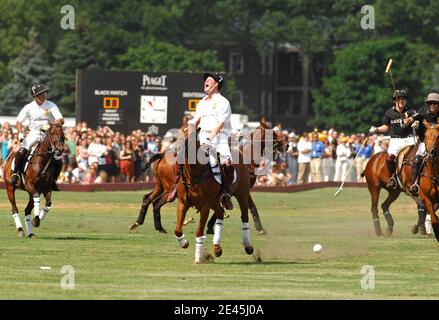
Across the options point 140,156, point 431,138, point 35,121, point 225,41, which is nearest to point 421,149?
point 431,138

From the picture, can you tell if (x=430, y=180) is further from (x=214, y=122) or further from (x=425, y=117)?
(x=214, y=122)

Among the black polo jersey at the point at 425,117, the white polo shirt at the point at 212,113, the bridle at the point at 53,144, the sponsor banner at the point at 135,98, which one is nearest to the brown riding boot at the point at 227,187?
the white polo shirt at the point at 212,113

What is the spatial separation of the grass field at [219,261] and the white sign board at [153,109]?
53.4ft

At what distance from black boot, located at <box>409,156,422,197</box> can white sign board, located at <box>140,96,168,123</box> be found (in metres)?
25.6

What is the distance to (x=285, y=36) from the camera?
108 meters

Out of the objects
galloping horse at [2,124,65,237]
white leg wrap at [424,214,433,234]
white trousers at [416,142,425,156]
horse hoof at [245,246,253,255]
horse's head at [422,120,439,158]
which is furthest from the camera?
white leg wrap at [424,214,433,234]

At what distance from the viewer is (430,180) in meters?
23.8

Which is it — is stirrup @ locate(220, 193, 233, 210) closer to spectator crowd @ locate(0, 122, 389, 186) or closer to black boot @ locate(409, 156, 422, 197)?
black boot @ locate(409, 156, 422, 197)

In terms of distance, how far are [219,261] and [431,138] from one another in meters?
4.77

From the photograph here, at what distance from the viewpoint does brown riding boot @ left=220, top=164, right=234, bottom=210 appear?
66.4ft

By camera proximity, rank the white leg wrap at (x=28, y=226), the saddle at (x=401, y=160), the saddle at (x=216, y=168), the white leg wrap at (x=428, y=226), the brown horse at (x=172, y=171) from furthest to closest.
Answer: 1. the white leg wrap at (x=428, y=226)
2. the saddle at (x=401, y=160)
3. the brown horse at (x=172, y=171)
4. the white leg wrap at (x=28, y=226)
5. the saddle at (x=216, y=168)

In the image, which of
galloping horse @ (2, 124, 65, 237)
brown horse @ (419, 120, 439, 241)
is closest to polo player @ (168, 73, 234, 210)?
brown horse @ (419, 120, 439, 241)

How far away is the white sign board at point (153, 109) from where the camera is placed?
164 ft

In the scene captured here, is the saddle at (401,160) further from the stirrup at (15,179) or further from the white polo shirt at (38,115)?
the stirrup at (15,179)
